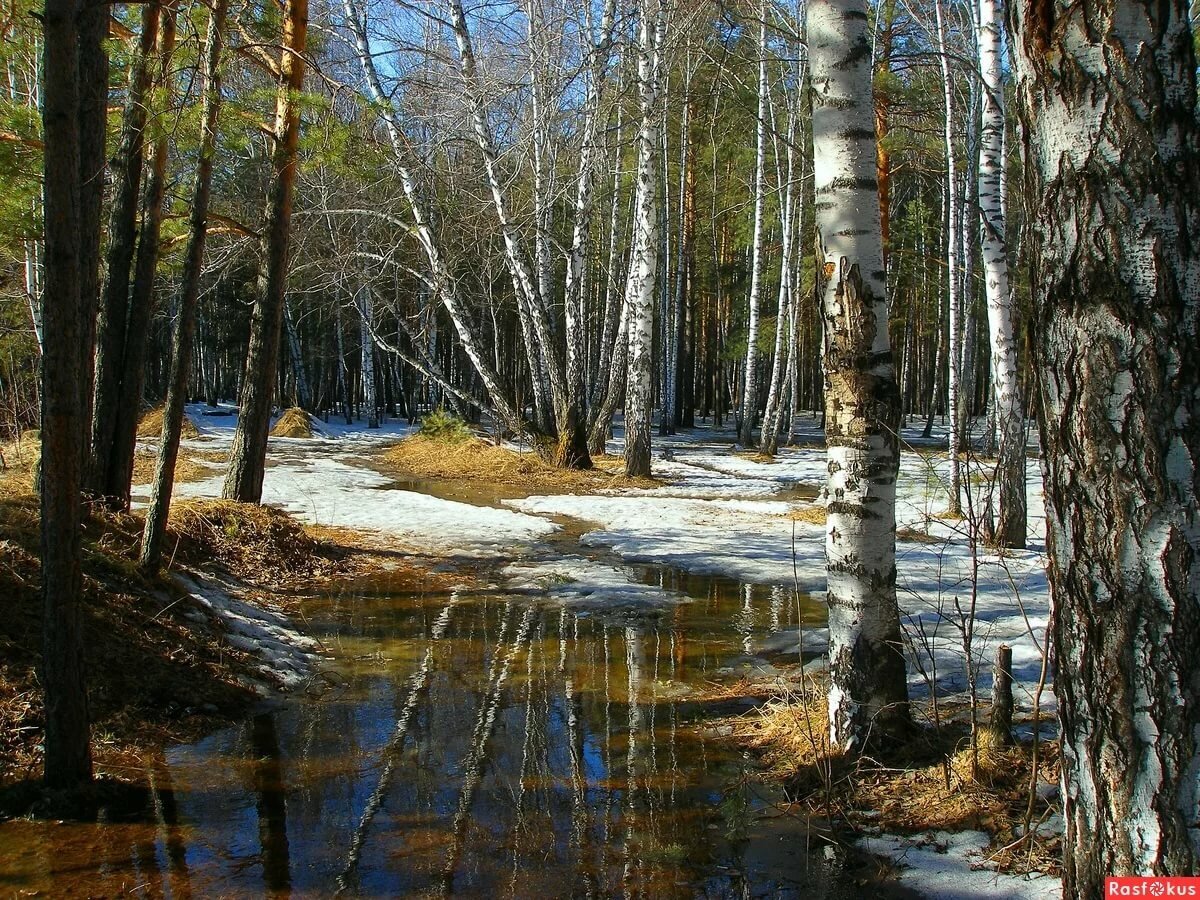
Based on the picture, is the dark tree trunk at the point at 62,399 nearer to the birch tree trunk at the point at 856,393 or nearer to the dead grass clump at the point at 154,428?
the birch tree trunk at the point at 856,393

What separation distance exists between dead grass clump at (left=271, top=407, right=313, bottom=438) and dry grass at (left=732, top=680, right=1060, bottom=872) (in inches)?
949

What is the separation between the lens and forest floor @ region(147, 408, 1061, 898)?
3.69m

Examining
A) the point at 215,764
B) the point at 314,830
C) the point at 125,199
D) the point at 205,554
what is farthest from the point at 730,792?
the point at 125,199

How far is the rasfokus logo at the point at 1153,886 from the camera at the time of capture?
200 centimetres

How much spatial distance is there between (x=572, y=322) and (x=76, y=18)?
13.4 meters

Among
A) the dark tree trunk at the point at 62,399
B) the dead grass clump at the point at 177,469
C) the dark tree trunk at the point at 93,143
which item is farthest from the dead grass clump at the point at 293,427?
the dark tree trunk at the point at 62,399

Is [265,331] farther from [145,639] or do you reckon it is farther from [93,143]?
[145,639]

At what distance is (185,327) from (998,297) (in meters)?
7.53

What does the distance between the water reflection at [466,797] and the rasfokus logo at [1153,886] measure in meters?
1.41

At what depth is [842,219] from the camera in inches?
162

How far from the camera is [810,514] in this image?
1227cm

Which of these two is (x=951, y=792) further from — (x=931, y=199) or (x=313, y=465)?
(x=931, y=199)

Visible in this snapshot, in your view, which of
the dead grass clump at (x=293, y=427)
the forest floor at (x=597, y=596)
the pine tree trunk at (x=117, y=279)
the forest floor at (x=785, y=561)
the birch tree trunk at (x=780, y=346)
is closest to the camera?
the forest floor at (x=785, y=561)

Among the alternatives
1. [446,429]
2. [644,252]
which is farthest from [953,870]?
[446,429]
